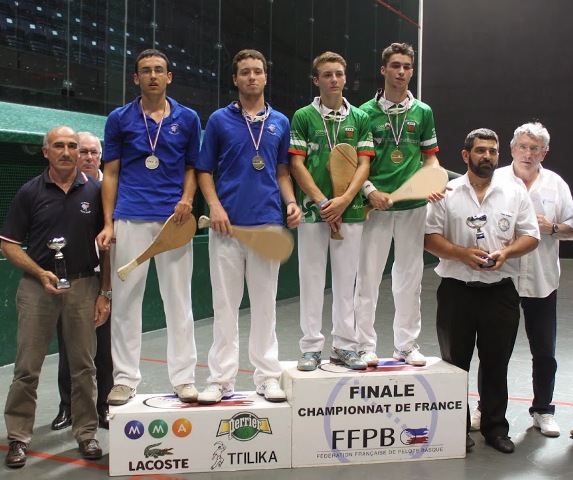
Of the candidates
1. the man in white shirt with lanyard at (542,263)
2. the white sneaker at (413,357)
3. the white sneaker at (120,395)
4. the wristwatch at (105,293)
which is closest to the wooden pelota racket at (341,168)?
the white sneaker at (413,357)

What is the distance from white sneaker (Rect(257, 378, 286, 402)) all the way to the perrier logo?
0.36 ft

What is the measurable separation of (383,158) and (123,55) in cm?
367

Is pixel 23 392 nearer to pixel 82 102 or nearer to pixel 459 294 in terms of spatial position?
pixel 459 294

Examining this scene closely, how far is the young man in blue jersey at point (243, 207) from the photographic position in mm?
3168

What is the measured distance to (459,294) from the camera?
133 inches

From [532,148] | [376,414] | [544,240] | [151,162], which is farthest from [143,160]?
[544,240]

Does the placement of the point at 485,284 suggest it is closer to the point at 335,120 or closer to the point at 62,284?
the point at 335,120

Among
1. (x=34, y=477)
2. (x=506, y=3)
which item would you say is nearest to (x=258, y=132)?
(x=34, y=477)

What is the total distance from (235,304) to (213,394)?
0.43 metres

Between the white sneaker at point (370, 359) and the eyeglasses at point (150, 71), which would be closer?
the eyeglasses at point (150, 71)

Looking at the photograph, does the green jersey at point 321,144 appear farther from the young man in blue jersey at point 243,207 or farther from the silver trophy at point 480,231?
the silver trophy at point 480,231

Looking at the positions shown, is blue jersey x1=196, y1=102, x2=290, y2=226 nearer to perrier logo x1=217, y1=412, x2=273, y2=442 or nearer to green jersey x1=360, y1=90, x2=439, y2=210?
green jersey x1=360, y1=90, x2=439, y2=210

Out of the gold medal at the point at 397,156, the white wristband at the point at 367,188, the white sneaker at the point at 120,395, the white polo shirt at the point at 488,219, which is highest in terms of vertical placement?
the gold medal at the point at 397,156

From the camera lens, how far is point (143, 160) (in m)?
3.15
